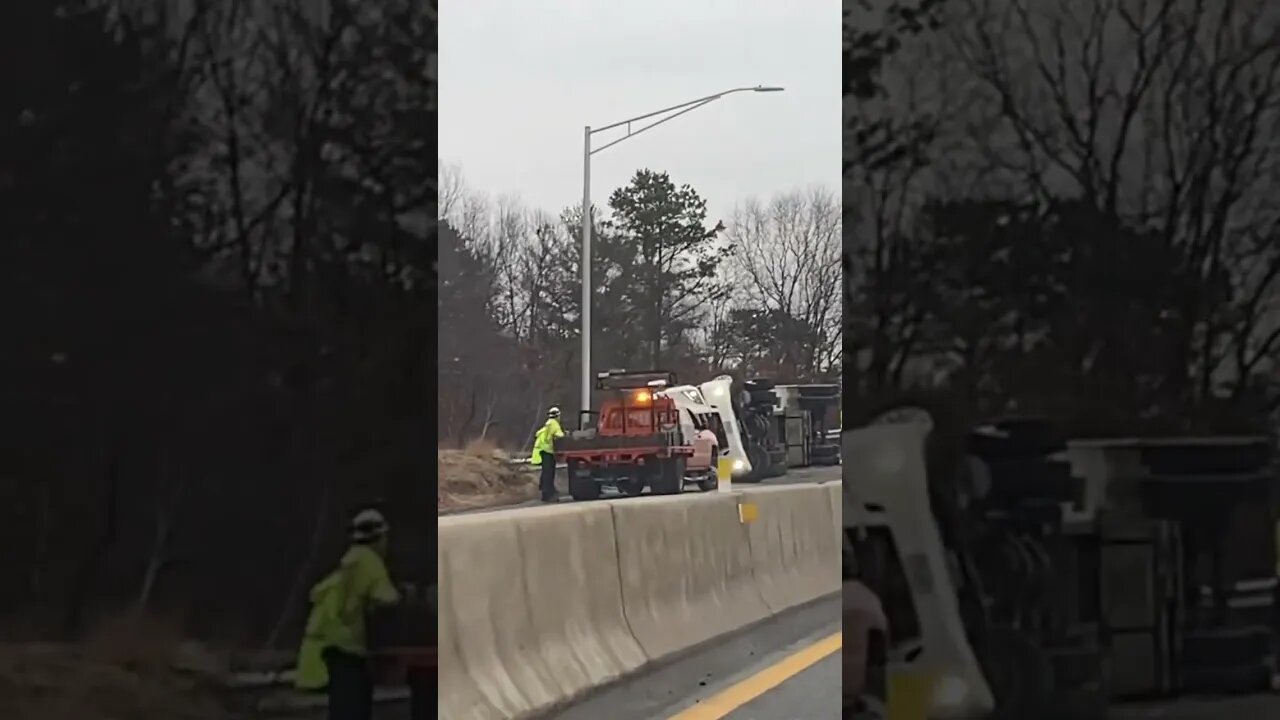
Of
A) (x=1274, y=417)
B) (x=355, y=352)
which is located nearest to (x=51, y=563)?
(x=355, y=352)

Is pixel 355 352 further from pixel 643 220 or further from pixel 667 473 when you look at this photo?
pixel 667 473

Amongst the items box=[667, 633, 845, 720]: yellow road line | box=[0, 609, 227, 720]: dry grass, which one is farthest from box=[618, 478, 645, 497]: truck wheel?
box=[0, 609, 227, 720]: dry grass

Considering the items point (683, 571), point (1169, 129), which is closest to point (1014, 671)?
point (1169, 129)

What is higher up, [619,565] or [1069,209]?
[1069,209]

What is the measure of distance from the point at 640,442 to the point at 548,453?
9.13ft

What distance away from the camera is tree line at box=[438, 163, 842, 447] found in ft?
18.0

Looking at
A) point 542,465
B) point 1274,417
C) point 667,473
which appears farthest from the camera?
point 667,473

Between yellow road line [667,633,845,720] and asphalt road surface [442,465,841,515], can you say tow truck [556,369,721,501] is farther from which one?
yellow road line [667,633,845,720]

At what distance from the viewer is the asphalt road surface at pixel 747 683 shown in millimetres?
4496

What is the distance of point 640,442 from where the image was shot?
10469mm

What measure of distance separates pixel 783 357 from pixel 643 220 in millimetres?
1011

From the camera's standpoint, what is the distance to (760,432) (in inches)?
346

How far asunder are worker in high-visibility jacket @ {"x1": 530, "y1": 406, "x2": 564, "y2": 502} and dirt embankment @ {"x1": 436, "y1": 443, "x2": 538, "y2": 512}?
3.7 inches

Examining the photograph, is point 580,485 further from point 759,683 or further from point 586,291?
point 759,683
